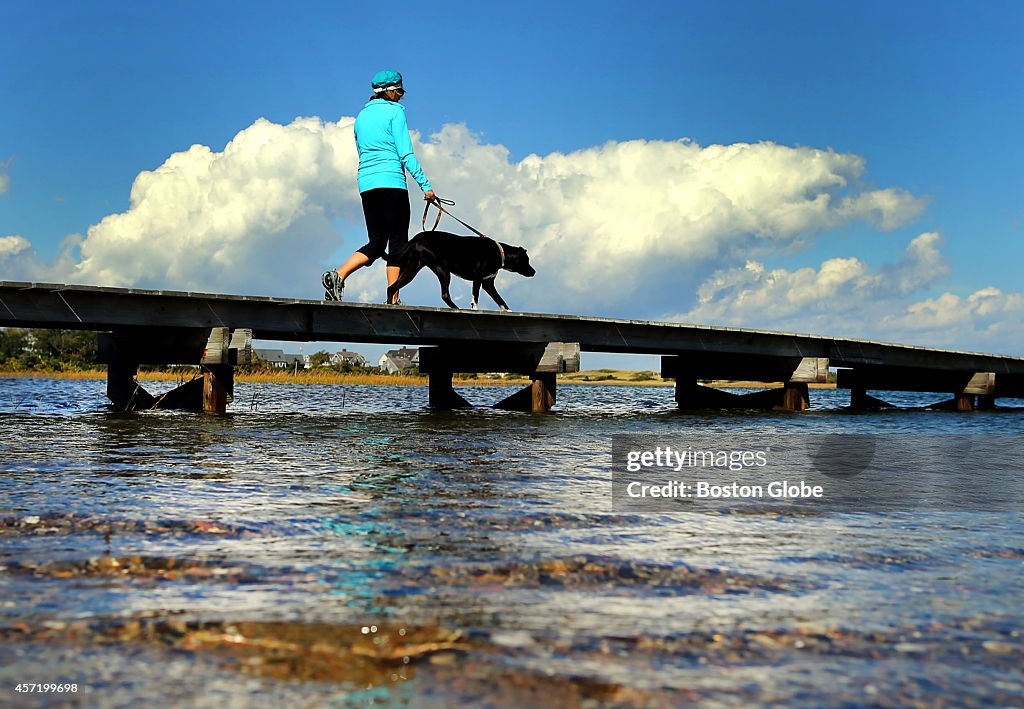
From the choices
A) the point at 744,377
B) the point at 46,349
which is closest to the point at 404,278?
the point at 744,377

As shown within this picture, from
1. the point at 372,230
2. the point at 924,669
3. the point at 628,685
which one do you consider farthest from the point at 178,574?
the point at 372,230

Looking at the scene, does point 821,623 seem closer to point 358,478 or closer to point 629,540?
point 629,540

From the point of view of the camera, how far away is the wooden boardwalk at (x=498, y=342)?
13.1 meters

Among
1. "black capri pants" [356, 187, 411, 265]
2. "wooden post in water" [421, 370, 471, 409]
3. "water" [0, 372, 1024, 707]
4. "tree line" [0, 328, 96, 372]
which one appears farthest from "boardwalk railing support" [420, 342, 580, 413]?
"tree line" [0, 328, 96, 372]

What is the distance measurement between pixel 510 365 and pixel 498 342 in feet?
3.59

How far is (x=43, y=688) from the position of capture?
2047mm

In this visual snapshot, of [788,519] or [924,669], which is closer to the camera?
[924,669]

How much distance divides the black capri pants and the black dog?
11.2 inches

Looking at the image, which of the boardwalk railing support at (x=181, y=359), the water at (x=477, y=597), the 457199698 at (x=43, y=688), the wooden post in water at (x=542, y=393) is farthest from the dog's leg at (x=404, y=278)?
the 457199698 at (x=43, y=688)

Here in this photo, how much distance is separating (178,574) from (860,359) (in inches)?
825

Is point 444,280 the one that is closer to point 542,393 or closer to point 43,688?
point 542,393

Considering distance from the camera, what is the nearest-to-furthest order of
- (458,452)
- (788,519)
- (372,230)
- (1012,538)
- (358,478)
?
(1012,538), (788,519), (358,478), (458,452), (372,230)

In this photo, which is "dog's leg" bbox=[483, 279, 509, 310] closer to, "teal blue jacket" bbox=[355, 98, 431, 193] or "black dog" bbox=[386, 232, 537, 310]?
"black dog" bbox=[386, 232, 537, 310]

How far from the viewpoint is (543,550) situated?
140 inches
